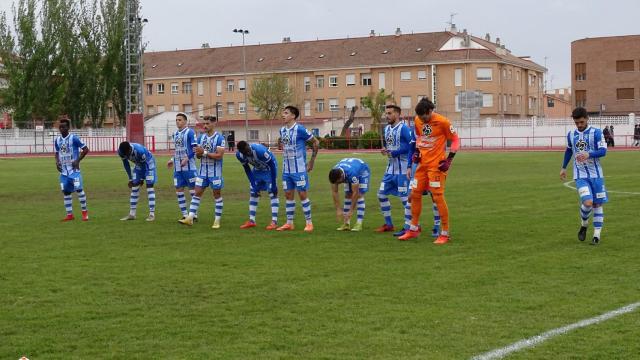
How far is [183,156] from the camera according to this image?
16.3 m

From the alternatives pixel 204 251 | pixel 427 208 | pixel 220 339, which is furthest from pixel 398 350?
pixel 427 208

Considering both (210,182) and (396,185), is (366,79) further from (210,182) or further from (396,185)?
(396,185)

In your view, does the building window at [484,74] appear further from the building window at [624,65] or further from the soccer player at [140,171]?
the soccer player at [140,171]

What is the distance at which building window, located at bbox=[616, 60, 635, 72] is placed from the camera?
88188 mm

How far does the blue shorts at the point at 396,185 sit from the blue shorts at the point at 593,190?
2.91 metres

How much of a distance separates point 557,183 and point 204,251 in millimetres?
16034

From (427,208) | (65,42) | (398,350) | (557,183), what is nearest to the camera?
(398,350)

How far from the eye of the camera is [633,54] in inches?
3467

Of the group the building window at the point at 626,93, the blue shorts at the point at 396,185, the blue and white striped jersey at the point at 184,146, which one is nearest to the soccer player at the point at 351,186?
the blue shorts at the point at 396,185

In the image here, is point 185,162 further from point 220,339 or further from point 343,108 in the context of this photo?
point 343,108

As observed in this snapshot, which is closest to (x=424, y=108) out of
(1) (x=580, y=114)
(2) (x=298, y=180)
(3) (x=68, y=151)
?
(1) (x=580, y=114)

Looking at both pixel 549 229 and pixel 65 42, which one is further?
pixel 65 42

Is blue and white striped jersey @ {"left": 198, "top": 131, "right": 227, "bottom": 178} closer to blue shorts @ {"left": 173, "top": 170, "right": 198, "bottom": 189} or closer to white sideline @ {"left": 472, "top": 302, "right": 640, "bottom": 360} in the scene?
blue shorts @ {"left": 173, "top": 170, "right": 198, "bottom": 189}

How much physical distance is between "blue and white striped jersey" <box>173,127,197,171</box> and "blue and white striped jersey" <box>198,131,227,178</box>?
0.41m
